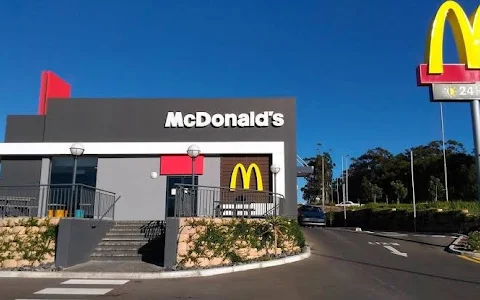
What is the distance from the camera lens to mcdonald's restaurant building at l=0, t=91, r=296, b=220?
2116 cm

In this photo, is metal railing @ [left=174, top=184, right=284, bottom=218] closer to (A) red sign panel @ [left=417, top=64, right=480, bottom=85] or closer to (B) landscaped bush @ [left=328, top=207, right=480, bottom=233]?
(A) red sign panel @ [left=417, top=64, right=480, bottom=85]

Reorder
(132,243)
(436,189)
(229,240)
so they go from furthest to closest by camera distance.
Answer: (436,189)
(132,243)
(229,240)

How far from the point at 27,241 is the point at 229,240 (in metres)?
5.98

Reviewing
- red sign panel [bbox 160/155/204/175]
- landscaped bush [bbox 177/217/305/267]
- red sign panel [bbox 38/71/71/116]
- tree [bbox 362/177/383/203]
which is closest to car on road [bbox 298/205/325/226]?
red sign panel [bbox 160/155/204/175]

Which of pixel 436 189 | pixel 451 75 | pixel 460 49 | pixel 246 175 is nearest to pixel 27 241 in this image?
pixel 246 175

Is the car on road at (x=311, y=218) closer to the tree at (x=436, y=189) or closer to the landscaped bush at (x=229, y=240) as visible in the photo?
the landscaped bush at (x=229, y=240)

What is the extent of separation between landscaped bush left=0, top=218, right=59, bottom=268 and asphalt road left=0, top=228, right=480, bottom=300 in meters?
1.87

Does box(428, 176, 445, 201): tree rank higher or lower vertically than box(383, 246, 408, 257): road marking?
higher

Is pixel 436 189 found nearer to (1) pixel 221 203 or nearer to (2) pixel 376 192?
(2) pixel 376 192

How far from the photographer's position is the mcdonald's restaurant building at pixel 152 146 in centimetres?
2116

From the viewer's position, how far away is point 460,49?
733 inches

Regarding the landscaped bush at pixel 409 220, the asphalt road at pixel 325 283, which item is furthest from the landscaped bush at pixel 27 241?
the landscaped bush at pixel 409 220

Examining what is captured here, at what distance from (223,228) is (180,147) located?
26.6ft

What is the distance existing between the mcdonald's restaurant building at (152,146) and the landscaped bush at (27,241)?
23.1ft
